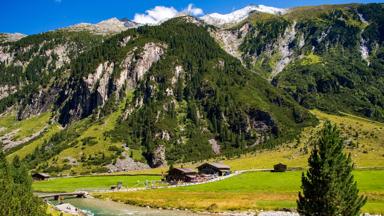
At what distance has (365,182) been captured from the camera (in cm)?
11819

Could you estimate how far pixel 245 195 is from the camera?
10738 cm

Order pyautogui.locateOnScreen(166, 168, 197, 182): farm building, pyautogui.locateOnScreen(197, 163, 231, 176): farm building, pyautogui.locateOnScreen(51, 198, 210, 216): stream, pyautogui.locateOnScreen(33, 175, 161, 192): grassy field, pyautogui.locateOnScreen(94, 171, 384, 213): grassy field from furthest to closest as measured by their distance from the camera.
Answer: pyautogui.locateOnScreen(197, 163, 231, 176): farm building, pyautogui.locateOnScreen(166, 168, 197, 182): farm building, pyautogui.locateOnScreen(33, 175, 161, 192): grassy field, pyautogui.locateOnScreen(94, 171, 384, 213): grassy field, pyautogui.locateOnScreen(51, 198, 210, 216): stream

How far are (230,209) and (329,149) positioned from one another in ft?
154

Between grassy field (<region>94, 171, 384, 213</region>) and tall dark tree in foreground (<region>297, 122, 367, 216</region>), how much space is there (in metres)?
37.3

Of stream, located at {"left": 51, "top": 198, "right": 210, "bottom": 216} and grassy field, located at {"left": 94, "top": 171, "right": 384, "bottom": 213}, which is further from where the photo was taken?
grassy field, located at {"left": 94, "top": 171, "right": 384, "bottom": 213}

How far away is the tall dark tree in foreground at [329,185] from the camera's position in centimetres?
4234

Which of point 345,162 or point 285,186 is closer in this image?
point 345,162

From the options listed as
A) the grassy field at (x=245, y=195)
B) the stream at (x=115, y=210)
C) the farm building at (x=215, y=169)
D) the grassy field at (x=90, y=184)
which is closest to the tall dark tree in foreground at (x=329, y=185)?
the grassy field at (x=245, y=195)

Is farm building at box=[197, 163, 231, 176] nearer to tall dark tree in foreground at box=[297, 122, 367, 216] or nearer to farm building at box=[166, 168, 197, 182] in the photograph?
farm building at box=[166, 168, 197, 182]

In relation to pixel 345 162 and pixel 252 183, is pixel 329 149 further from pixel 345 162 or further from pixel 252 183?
pixel 252 183

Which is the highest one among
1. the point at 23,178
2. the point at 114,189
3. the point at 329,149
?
the point at 329,149

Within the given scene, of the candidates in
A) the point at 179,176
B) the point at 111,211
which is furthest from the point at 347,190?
the point at 179,176

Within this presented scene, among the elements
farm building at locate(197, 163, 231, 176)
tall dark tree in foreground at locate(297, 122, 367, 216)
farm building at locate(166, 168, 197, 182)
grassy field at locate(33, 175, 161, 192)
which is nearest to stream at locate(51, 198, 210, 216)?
grassy field at locate(33, 175, 161, 192)

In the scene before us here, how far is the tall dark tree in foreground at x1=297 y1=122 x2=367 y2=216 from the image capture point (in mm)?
42344
